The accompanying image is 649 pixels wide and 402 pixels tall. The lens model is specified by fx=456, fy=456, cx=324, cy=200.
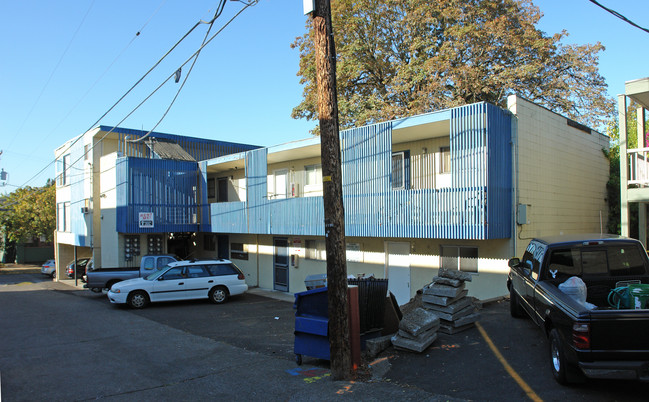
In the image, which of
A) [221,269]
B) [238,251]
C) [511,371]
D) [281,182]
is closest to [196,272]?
[221,269]

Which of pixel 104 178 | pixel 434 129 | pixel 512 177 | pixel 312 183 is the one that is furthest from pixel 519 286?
pixel 104 178

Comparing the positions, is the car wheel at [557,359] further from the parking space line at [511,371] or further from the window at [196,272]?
the window at [196,272]

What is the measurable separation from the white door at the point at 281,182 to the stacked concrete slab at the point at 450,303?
11.7 meters

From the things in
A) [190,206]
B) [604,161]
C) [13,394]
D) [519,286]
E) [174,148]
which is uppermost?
[174,148]

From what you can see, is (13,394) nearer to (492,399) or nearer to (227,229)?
(492,399)

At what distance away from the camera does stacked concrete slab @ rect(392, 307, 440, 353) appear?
297 inches

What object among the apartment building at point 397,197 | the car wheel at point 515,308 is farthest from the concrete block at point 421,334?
the apartment building at point 397,197

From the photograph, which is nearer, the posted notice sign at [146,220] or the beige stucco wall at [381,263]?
the beige stucco wall at [381,263]

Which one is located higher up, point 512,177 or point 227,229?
point 512,177

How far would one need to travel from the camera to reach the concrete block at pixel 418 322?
24.8ft

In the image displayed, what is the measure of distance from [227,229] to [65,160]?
15884 mm

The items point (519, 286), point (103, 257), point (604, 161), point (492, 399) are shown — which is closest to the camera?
point (492, 399)

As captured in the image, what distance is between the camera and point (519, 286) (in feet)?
27.3

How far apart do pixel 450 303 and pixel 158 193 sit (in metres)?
16.7
